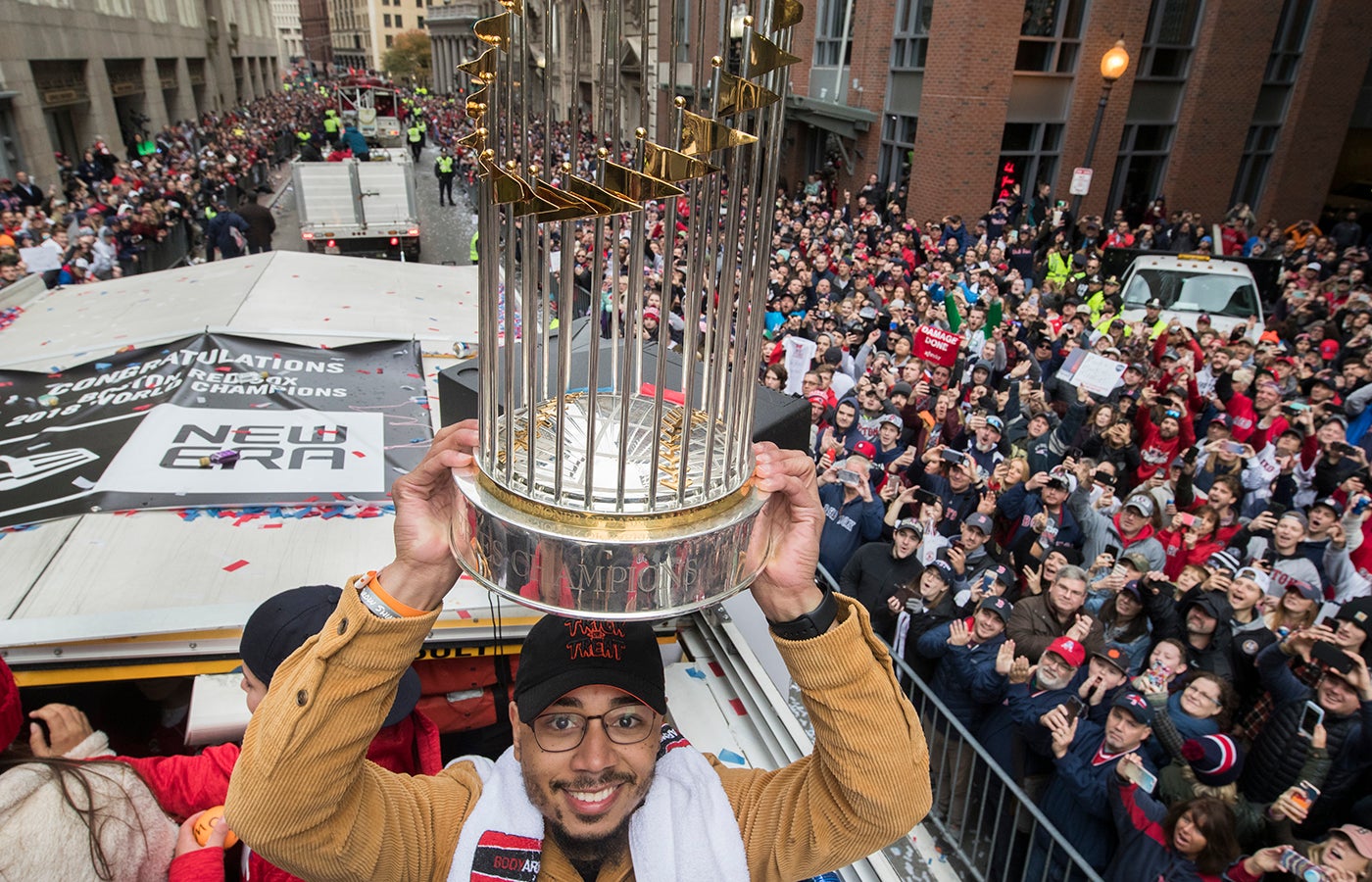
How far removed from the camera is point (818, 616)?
1.92 meters

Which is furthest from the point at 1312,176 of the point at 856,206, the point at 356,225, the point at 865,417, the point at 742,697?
the point at 742,697

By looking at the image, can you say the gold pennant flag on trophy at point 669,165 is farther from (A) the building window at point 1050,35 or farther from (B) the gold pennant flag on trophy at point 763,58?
(A) the building window at point 1050,35

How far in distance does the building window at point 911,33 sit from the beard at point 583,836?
21054 millimetres

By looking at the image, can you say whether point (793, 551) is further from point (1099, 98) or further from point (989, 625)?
point (1099, 98)

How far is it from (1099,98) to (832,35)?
7.93 meters

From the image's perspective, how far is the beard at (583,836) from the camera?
2.05m

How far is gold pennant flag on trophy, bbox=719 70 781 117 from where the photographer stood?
5.23ft

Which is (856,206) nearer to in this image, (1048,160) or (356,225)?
(1048,160)

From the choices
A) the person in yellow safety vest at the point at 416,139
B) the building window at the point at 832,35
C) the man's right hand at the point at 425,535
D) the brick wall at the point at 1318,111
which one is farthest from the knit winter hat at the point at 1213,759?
the person in yellow safety vest at the point at 416,139

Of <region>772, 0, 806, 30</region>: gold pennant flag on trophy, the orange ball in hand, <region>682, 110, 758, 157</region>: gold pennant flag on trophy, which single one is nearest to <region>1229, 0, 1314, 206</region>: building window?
<region>772, 0, 806, 30</region>: gold pennant flag on trophy

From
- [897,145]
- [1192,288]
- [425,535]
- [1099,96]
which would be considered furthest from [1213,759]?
[1099,96]

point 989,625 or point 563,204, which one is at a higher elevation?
point 563,204

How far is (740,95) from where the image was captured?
1.61m

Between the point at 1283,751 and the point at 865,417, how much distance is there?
425 centimetres
